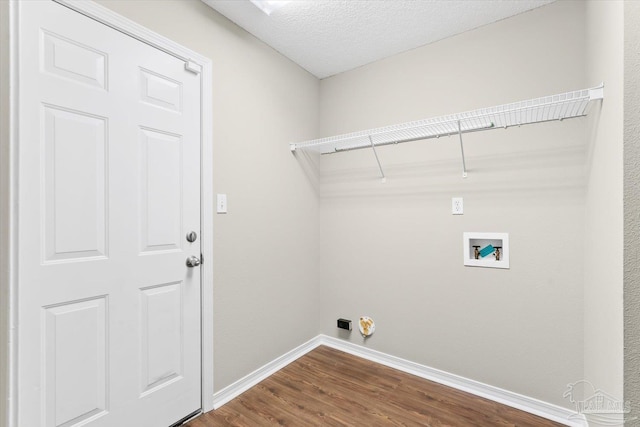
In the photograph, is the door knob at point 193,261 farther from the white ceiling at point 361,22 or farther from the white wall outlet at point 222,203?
the white ceiling at point 361,22

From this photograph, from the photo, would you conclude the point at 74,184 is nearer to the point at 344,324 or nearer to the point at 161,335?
the point at 161,335

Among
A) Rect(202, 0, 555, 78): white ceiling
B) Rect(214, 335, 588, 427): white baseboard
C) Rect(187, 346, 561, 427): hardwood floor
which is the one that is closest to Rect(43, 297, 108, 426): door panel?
Rect(187, 346, 561, 427): hardwood floor

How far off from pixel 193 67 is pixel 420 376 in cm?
257

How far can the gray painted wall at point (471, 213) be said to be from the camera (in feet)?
5.75

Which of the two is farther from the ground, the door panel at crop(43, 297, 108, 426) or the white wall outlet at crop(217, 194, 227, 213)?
the white wall outlet at crop(217, 194, 227, 213)

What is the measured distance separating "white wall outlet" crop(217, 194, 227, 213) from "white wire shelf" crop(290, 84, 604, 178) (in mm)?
829

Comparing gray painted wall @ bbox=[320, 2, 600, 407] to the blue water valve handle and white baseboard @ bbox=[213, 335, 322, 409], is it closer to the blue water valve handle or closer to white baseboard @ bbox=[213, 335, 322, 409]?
the blue water valve handle

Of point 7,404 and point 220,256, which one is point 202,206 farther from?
point 7,404

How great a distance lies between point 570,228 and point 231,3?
242 cm

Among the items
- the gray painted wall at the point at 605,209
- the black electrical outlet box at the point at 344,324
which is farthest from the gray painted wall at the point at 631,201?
the black electrical outlet box at the point at 344,324

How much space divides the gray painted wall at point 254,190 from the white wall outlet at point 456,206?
117cm

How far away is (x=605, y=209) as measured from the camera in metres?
1.22

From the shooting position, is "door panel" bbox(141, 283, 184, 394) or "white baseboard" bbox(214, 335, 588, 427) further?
"white baseboard" bbox(214, 335, 588, 427)

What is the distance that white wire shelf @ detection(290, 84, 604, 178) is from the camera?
153 centimetres
